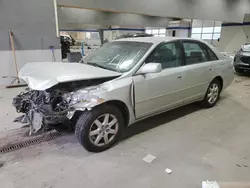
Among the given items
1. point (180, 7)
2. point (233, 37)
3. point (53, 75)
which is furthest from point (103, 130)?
point (233, 37)

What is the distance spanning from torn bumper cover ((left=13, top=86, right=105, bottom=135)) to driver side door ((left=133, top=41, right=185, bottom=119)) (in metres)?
0.61

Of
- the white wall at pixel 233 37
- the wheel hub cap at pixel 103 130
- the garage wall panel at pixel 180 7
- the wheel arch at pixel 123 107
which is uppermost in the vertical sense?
the garage wall panel at pixel 180 7

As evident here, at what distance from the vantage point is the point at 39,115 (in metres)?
2.32

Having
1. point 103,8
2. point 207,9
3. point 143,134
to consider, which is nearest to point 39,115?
point 143,134

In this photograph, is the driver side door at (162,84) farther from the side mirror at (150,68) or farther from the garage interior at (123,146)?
the garage interior at (123,146)

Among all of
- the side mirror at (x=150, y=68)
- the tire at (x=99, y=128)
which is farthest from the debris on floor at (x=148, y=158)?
the side mirror at (x=150, y=68)

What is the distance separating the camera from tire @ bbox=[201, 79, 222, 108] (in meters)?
3.73

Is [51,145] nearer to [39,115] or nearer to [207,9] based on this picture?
[39,115]

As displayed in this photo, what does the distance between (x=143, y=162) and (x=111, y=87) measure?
91 centimetres

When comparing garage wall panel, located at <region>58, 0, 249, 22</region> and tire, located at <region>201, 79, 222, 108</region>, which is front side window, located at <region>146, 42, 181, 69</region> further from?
garage wall panel, located at <region>58, 0, 249, 22</region>

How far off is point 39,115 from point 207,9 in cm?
966

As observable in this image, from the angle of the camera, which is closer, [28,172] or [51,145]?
[28,172]

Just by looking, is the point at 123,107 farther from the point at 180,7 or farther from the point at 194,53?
the point at 180,7

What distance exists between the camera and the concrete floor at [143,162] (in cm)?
198
